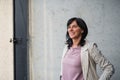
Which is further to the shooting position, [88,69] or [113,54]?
[113,54]

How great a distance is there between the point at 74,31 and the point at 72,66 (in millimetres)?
338

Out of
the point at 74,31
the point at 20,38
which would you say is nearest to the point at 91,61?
the point at 74,31

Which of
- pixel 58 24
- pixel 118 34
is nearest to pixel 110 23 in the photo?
pixel 118 34

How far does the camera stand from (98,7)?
3.02 meters

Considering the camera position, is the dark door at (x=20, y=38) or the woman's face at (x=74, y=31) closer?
the woman's face at (x=74, y=31)

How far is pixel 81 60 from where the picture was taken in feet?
7.18

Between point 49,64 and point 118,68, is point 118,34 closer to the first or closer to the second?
point 118,68

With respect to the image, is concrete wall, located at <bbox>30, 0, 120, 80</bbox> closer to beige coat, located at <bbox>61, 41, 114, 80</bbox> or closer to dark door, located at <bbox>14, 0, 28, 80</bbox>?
dark door, located at <bbox>14, 0, 28, 80</bbox>

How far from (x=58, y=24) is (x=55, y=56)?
0.44 m

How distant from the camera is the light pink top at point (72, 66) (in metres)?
2.20
